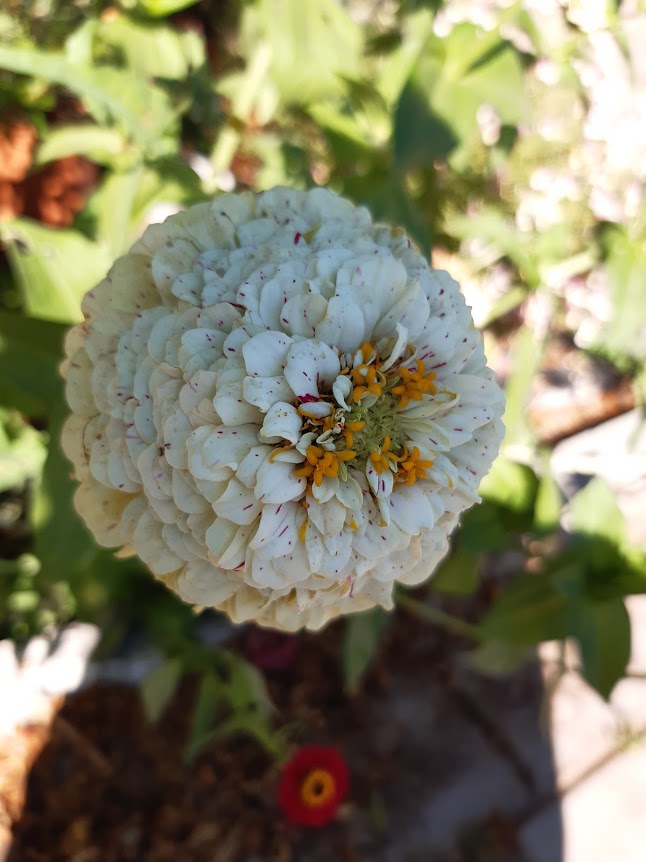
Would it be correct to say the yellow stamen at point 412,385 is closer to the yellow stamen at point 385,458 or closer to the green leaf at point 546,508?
the yellow stamen at point 385,458

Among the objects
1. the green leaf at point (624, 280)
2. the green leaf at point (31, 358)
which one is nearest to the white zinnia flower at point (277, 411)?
the green leaf at point (31, 358)

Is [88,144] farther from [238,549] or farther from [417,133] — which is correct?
[238,549]

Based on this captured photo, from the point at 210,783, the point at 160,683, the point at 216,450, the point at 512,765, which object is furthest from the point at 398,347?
the point at 512,765

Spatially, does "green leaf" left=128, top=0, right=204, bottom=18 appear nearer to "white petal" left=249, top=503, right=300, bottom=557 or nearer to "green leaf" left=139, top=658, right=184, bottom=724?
"white petal" left=249, top=503, right=300, bottom=557

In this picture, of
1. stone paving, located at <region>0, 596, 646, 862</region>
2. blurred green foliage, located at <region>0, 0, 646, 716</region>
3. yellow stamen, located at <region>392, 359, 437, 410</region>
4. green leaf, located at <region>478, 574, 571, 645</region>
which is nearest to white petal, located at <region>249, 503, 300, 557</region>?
yellow stamen, located at <region>392, 359, 437, 410</region>

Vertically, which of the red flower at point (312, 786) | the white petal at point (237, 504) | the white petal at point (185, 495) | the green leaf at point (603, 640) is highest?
the white petal at point (237, 504)
